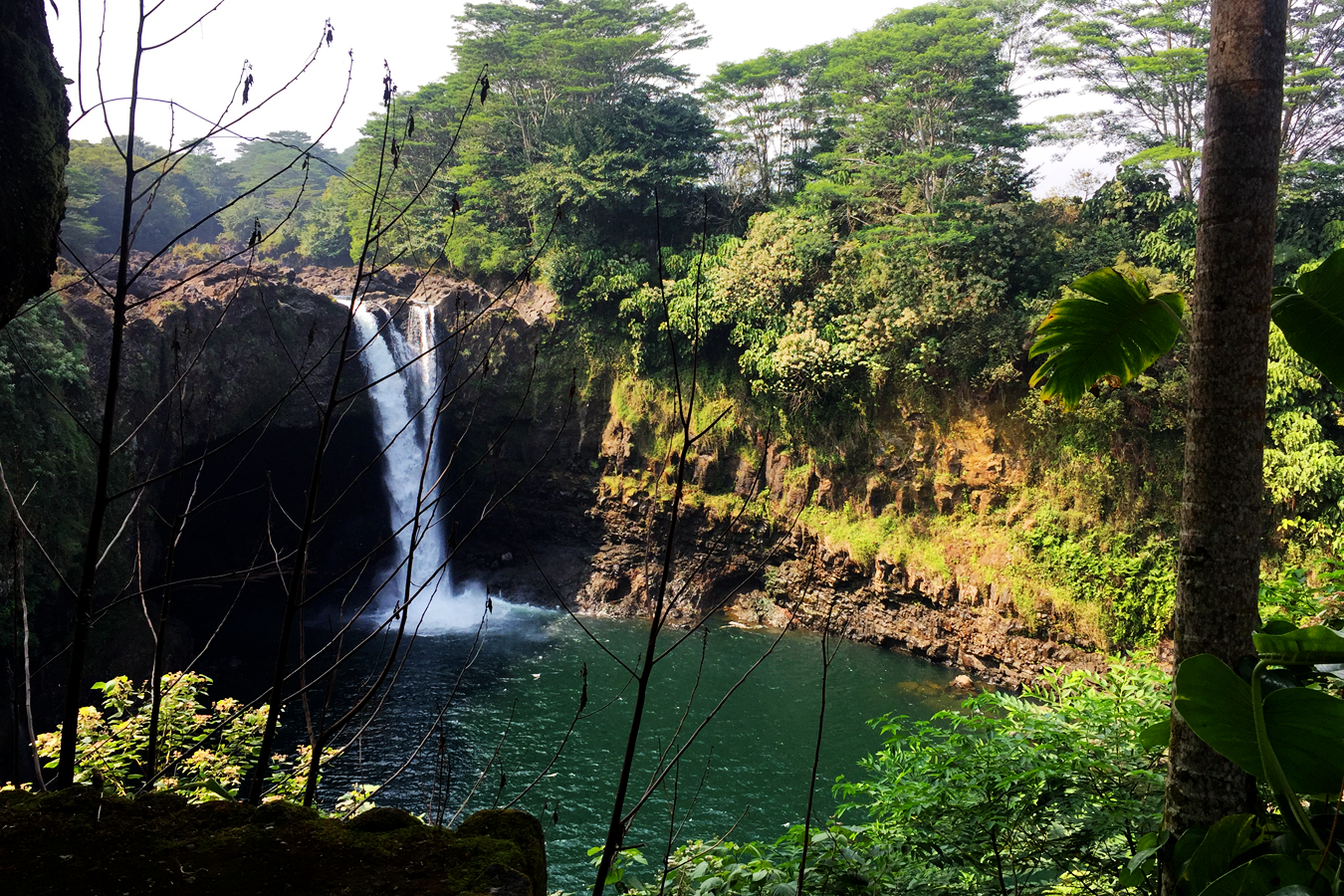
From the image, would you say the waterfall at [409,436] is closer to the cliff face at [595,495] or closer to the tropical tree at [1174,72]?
the cliff face at [595,495]

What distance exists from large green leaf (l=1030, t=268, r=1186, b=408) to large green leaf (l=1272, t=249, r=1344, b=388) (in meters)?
0.29

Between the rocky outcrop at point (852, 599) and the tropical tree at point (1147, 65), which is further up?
the tropical tree at point (1147, 65)

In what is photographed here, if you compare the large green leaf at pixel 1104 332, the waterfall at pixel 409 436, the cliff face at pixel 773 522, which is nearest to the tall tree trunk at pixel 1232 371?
the large green leaf at pixel 1104 332

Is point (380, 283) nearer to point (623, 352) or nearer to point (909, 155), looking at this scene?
point (623, 352)

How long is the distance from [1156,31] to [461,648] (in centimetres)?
1568

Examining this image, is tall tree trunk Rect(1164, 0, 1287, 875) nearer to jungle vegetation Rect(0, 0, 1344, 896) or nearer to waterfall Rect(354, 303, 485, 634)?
jungle vegetation Rect(0, 0, 1344, 896)

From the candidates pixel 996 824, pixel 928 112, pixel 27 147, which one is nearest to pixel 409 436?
pixel 928 112

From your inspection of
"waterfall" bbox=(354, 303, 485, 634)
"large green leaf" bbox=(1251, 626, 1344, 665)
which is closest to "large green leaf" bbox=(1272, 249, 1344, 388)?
"large green leaf" bbox=(1251, 626, 1344, 665)

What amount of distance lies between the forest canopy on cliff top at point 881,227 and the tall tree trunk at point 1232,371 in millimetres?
6450

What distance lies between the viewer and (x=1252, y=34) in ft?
7.36

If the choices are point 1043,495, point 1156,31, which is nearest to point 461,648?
point 1043,495

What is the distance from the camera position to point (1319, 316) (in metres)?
2.14

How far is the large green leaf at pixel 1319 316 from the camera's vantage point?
2.10 m

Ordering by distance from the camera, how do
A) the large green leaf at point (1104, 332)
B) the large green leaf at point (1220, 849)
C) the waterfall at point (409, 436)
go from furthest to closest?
the waterfall at point (409, 436) → the large green leaf at point (1104, 332) → the large green leaf at point (1220, 849)
